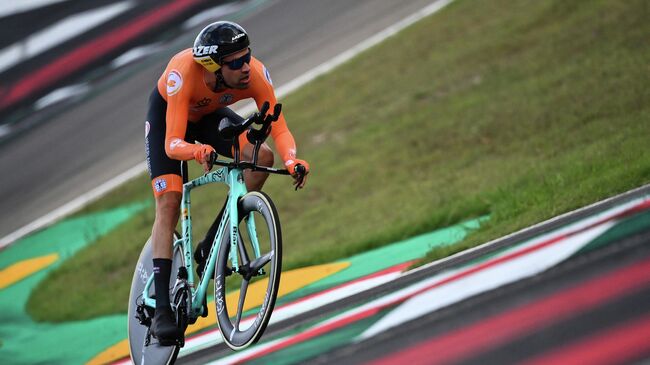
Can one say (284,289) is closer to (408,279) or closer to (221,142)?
(408,279)

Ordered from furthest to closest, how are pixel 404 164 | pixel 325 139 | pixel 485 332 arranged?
pixel 325 139 → pixel 404 164 → pixel 485 332

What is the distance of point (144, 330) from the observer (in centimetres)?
Result: 694

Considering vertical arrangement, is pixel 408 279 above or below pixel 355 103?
below

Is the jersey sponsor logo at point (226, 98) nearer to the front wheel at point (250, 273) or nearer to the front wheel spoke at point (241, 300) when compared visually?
the front wheel at point (250, 273)

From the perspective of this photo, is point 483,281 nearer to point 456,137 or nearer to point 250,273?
point 250,273

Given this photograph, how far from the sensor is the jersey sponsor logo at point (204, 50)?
19.0 feet

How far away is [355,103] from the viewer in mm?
14180

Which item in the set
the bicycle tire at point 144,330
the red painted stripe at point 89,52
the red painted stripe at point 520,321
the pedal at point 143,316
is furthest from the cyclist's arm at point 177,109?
the red painted stripe at point 89,52

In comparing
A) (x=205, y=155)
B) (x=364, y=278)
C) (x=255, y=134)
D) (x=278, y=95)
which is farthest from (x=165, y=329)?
(x=278, y=95)

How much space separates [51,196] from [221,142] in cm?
757

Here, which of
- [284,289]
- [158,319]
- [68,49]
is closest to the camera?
[158,319]

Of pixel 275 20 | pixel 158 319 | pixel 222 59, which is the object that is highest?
pixel 275 20

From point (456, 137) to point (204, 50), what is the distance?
6504 millimetres

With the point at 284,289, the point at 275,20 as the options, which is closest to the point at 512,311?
the point at 284,289
